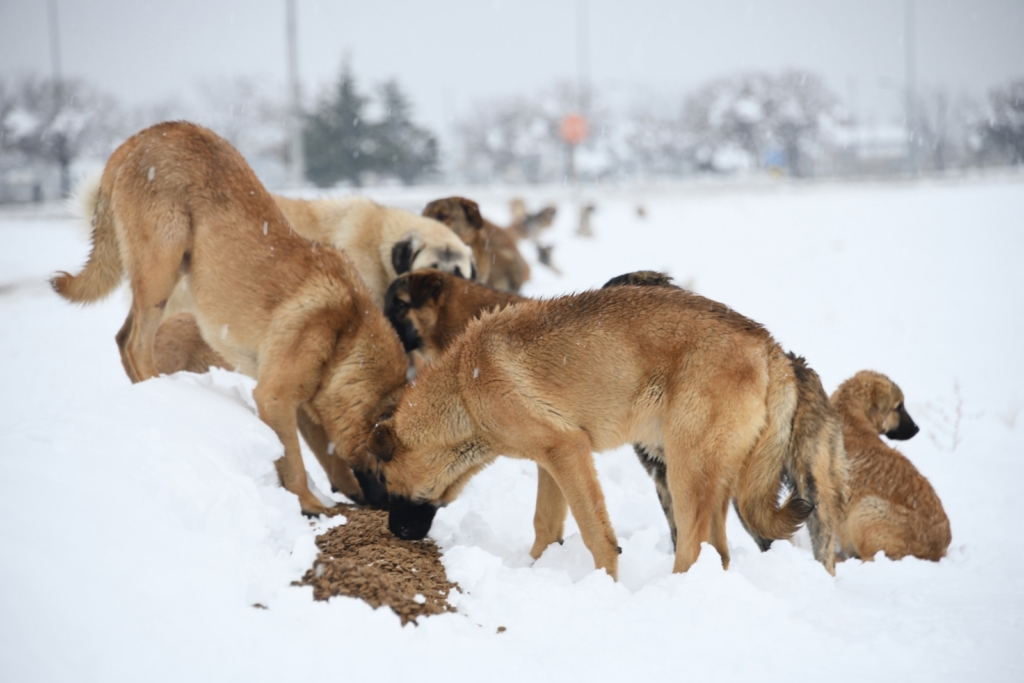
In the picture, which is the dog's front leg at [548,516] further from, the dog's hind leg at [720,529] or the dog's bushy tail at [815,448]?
the dog's bushy tail at [815,448]

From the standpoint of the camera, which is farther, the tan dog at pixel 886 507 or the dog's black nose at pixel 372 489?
the tan dog at pixel 886 507

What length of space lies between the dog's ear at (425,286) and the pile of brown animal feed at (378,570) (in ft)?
5.97

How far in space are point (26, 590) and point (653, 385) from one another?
9.84ft

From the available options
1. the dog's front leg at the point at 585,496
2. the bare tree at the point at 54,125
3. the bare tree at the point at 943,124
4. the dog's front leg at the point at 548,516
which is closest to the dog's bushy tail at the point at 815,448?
the dog's front leg at the point at 585,496

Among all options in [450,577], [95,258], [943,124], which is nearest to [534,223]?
[95,258]

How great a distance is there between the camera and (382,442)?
15.1 ft

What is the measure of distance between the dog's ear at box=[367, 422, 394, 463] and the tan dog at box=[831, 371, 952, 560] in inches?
135

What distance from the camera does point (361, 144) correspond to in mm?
43969

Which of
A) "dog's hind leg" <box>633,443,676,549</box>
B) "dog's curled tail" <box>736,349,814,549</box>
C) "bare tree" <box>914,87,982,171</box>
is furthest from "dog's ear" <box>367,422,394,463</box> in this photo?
"bare tree" <box>914,87,982,171</box>

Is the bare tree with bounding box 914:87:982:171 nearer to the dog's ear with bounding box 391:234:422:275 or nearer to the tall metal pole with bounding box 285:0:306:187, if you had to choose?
the tall metal pole with bounding box 285:0:306:187

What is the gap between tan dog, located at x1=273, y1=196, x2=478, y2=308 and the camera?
7.35 m

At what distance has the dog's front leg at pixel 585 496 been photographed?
13.8 ft

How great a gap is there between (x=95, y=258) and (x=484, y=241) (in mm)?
5114

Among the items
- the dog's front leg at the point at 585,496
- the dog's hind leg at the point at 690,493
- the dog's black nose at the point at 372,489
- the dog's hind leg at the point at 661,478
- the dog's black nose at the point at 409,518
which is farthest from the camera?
the dog's black nose at the point at 372,489
